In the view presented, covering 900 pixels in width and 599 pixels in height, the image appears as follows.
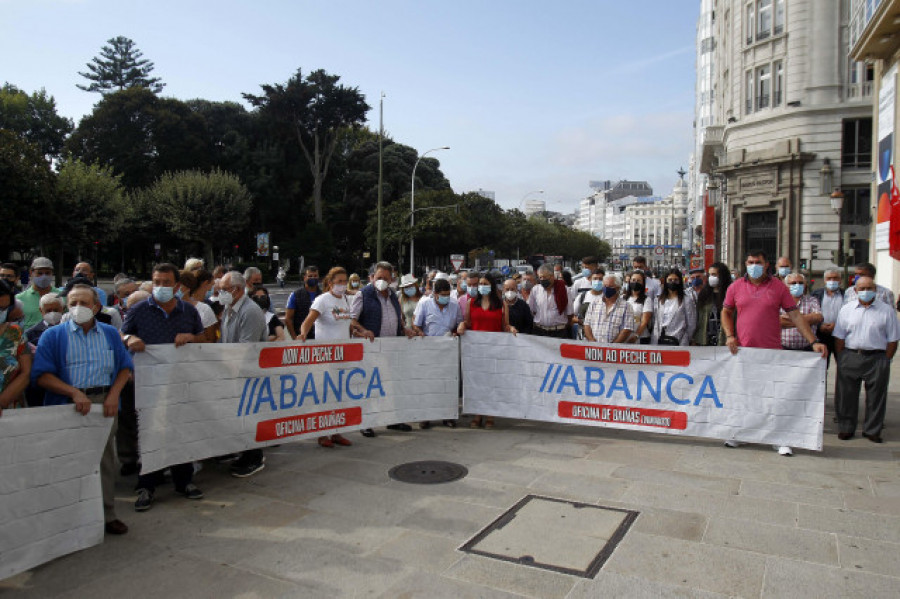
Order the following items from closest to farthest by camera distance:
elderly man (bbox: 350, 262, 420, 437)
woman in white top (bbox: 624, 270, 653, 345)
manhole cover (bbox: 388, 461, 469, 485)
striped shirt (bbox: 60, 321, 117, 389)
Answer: striped shirt (bbox: 60, 321, 117, 389) < manhole cover (bbox: 388, 461, 469, 485) < elderly man (bbox: 350, 262, 420, 437) < woman in white top (bbox: 624, 270, 653, 345)

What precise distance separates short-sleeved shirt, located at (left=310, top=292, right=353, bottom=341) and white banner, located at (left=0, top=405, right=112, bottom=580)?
2887mm

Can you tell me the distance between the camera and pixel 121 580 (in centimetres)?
402

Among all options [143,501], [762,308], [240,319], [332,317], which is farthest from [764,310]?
[143,501]

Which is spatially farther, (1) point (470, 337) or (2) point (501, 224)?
(2) point (501, 224)

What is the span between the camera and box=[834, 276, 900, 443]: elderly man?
7125 millimetres

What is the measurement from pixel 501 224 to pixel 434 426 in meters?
59.1

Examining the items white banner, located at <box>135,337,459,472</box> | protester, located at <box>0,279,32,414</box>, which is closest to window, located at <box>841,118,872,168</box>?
white banner, located at <box>135,337,459,472</box>

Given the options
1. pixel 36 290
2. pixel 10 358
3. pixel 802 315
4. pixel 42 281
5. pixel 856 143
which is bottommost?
pixel 10 358

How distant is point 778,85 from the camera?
1275 inches

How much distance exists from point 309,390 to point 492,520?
261cm

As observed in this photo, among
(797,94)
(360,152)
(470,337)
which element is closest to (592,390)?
(470,337)

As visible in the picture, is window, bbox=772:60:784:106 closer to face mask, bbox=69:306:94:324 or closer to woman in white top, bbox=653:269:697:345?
woman in white top, bbox=653:269:697:345

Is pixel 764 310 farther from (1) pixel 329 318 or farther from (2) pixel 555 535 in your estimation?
(1) pixel 329 318

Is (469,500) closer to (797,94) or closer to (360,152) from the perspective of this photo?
(797,94)
